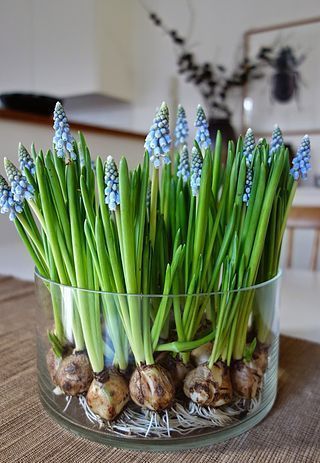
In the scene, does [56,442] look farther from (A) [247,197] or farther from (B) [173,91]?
(B) [173,91]

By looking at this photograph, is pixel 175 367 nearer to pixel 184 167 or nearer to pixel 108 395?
pixel 108 395

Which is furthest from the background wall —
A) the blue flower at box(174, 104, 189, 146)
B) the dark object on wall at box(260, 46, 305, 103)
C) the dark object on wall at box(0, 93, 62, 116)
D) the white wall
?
the blue flower at box(174, 104, 189, 146)

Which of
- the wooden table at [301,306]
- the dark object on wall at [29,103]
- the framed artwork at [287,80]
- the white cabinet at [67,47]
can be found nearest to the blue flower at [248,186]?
the wooden table at [301,306]

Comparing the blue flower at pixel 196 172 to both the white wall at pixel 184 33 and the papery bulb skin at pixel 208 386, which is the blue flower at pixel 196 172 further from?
the white wall at pixel 184 33

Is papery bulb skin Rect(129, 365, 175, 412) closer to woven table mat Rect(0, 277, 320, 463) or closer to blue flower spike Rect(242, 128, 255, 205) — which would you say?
woven table mat Rect(0, 277, 320, 463)

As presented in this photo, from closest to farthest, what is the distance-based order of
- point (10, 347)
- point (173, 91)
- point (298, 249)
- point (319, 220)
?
point (10, 347) < point (319, 220) < point (298, 249) < point (173, 91)

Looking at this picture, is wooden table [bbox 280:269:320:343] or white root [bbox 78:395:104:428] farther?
wooden table [bbox 280:269:320:343]

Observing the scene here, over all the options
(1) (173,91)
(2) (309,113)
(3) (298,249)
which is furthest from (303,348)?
(1) (173,91)
